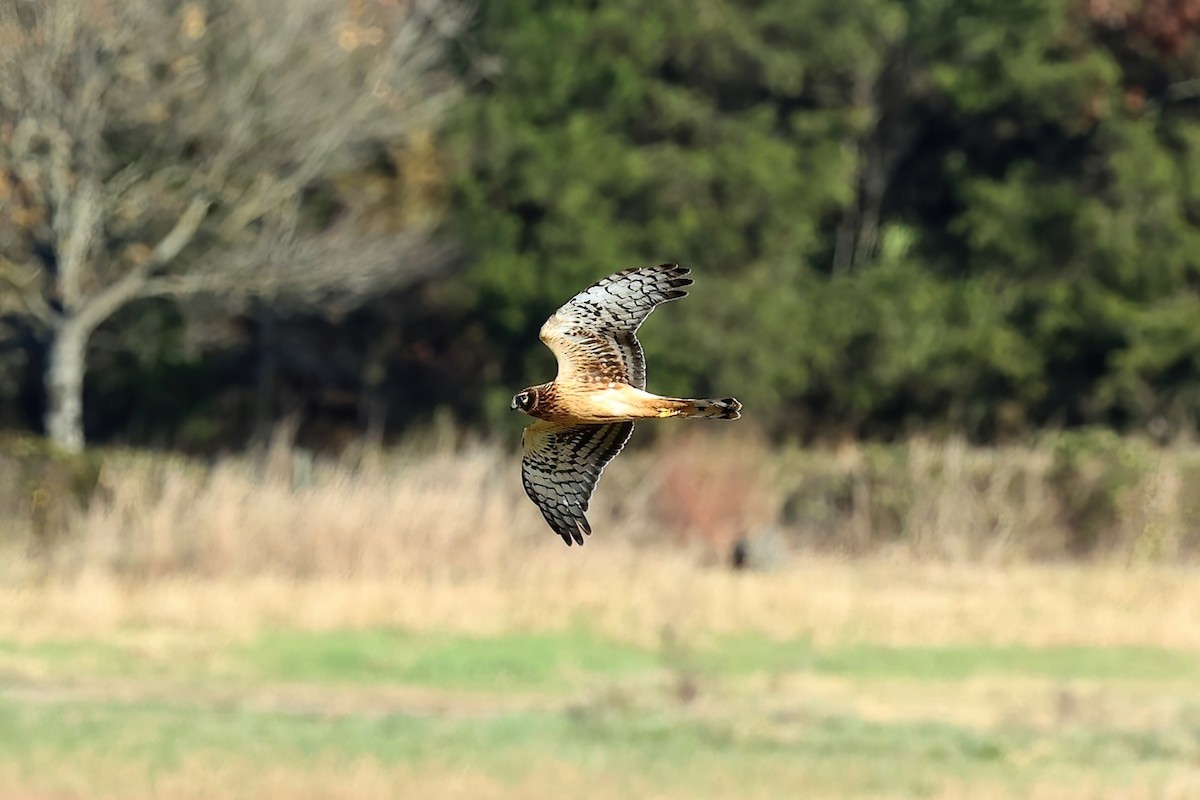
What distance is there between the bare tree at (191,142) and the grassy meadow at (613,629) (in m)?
3.24

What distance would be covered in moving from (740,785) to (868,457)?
12.7 m

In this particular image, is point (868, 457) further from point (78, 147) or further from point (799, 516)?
point (78, 147)

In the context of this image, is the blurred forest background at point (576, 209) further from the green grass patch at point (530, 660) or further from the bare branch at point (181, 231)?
the green grass patch at point (530, 660)

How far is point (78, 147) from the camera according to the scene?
26.9m

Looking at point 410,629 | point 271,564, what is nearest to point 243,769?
point 410,629

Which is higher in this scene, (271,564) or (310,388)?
(310,388)

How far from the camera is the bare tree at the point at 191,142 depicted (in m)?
26.6

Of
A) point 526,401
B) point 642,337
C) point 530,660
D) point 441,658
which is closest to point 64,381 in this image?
point 642,337

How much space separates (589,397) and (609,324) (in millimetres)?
462

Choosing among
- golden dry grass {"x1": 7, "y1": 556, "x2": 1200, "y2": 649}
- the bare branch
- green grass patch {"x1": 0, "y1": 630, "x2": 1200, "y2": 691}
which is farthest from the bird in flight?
the bare branch

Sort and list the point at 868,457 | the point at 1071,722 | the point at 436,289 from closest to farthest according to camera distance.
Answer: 1. the point at 1071,722
2. the point at 868,457
3. the point at 436,289

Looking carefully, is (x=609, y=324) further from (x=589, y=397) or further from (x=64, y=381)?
(x=64, y=381)

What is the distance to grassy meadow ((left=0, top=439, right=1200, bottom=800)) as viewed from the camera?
1395 cm

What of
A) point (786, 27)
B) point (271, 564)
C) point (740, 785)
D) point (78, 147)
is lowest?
point (740, 785)
